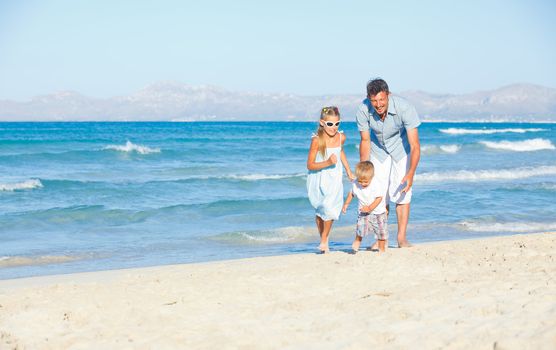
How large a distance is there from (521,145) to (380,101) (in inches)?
1558

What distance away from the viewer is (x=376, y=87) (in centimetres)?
725

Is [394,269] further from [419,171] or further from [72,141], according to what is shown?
[72,141]

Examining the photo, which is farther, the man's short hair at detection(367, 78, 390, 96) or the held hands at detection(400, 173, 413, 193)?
the held hands at detection(400, 173, 413, 193)

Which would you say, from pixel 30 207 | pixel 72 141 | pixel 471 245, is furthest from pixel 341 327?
pixel 72 141

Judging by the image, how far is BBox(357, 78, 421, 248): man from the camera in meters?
7.50

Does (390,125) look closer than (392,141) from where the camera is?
Yes

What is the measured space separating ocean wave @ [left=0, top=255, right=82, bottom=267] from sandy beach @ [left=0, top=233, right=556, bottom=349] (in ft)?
5.77

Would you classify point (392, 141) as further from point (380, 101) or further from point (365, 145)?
point (380, 101)

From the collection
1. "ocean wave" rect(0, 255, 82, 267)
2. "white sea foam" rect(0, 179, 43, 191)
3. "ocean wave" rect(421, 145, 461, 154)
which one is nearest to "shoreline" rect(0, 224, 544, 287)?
"ocean wave" rect(0, 255, 82, 267)

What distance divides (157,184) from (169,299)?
13.2 meters

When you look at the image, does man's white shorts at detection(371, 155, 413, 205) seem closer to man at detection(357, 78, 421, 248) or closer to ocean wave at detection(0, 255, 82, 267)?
man at detection(357, 78, 421, 248)

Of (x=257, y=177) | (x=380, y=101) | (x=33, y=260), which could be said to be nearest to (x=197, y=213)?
(x=33, y=260)

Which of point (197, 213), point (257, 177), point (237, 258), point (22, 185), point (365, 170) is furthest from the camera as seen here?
point (257, 177)

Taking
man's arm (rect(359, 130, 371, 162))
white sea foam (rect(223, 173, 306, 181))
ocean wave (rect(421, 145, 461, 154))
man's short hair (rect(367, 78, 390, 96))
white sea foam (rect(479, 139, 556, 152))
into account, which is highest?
man's short hair (rect(367, 78, 390, 96))
